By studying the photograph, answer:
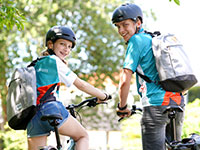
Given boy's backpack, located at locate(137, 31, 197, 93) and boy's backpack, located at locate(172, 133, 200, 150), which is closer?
boy's backpack, located at locate(172, 133, 200, 150)

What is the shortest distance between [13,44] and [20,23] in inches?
328

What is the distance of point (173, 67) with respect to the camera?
10.4ft

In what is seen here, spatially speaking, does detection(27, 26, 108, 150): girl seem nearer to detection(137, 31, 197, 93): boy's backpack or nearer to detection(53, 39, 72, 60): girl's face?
detection(53, 39, 72, 60): girl's face

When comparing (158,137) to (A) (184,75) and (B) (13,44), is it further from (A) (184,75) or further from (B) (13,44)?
(B) (13,44)

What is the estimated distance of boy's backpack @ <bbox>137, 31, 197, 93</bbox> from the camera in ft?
10.3

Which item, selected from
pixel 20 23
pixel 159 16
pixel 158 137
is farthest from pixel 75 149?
pixel 159 16

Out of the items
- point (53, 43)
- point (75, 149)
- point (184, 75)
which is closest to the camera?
point (184, 75)

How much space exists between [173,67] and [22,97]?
150 cm

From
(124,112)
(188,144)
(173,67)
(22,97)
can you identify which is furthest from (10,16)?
(188,144)

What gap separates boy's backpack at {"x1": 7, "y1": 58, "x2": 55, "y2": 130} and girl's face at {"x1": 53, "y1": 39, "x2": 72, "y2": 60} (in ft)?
1.67

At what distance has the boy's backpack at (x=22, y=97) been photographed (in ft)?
10.6

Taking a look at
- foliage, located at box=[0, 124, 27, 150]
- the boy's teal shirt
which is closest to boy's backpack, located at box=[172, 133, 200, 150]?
the boy's teal shirt

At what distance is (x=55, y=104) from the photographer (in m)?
3.28

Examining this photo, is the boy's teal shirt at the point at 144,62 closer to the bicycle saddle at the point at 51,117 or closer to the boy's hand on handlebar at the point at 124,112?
the boy's hand on handlebar at the point at 124,112
